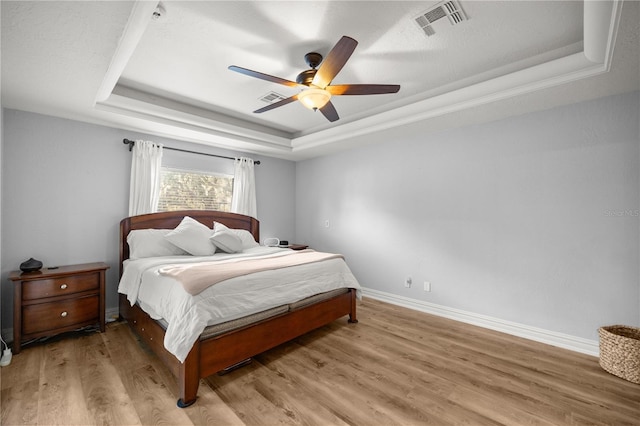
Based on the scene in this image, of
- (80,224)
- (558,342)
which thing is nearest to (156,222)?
(80,224)

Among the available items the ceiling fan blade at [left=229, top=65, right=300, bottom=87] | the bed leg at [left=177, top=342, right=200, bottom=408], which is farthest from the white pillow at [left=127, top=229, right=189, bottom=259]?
the ceiling fan blade at [left=229, top=65, right=300, bottom=87]

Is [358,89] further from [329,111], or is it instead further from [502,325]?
[502,325]

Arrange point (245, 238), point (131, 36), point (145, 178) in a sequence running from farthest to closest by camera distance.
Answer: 1. point (245, 238)
2. point (145, 178)
3. point (131, 36)

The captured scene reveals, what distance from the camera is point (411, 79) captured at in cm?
294

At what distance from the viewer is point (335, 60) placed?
1.99m

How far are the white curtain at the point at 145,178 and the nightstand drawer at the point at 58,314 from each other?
1172 mm

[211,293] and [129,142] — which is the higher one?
[129,142]

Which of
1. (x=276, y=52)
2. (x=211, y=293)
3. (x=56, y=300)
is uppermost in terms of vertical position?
(x=276, y=52)

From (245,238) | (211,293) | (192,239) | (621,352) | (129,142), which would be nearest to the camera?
(211,293)

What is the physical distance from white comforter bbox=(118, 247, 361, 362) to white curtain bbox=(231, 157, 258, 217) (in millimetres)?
1800

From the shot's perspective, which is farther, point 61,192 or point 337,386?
point 61,192

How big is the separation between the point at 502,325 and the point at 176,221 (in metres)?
4.28

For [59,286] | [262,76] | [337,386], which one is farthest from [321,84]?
[59,286]

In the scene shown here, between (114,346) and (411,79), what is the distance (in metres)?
3.95
